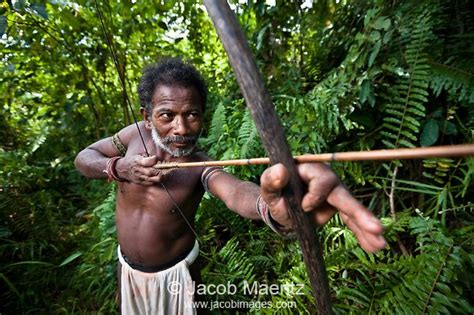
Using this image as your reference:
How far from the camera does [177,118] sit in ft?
4.68

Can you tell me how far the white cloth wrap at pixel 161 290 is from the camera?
5.22ft

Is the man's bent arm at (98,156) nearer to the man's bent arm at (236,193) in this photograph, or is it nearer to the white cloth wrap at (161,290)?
the white cloth wrap at (161,290)

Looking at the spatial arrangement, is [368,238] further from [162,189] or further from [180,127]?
[162,189]

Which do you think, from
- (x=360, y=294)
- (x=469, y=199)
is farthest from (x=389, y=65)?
(x=360, y=294)

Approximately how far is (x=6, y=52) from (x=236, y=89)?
2.46 m

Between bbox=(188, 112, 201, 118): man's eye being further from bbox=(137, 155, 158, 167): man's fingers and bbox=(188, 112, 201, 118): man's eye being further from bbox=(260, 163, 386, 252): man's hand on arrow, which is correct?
bbox=(260, 163, 386, 252): man's hand on arrow

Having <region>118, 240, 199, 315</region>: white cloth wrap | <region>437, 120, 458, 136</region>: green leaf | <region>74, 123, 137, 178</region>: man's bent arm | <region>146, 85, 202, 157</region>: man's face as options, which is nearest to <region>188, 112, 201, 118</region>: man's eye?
<region>146, 85, 202, 157</region>: man's face

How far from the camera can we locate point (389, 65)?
6.89 ft

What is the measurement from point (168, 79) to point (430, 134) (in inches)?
65.9

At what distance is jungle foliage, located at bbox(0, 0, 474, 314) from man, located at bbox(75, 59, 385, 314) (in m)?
0.25

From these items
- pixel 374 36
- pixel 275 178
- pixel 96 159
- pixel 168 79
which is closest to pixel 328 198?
pixel 275 178

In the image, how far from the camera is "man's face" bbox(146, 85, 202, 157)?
142cm

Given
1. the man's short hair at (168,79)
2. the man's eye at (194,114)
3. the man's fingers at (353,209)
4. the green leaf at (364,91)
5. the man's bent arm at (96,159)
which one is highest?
the man's short hair at (168,79)

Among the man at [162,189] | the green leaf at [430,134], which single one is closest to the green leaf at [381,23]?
the green leaf at [430,134]
